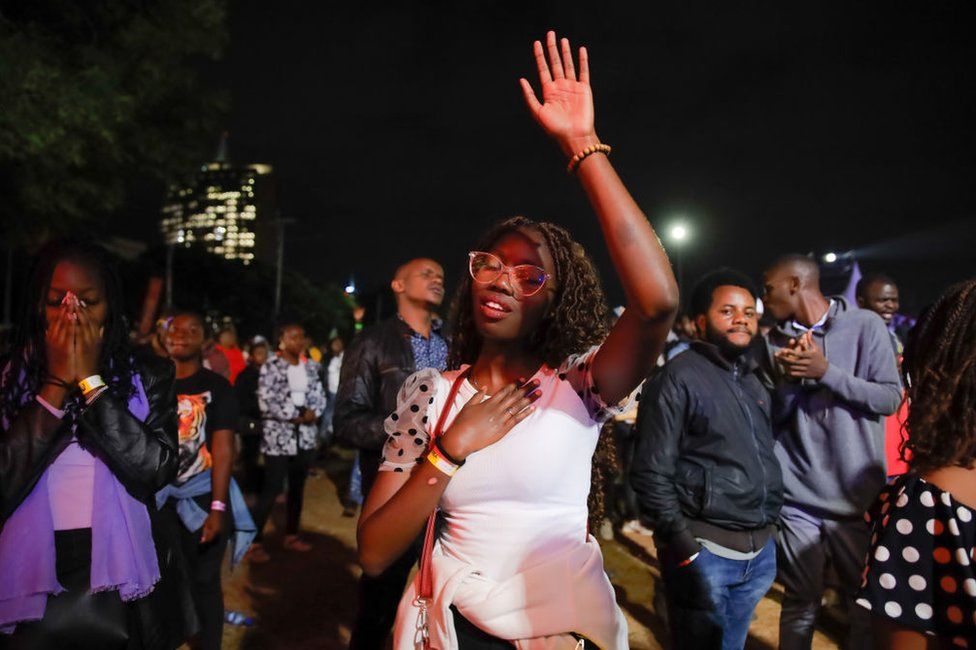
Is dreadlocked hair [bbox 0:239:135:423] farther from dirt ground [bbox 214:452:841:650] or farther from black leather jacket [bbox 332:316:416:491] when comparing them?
dirt ground [bbox 214:452:841:650]

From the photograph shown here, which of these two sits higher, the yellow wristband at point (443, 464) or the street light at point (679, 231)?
the street light at point (679, 231)

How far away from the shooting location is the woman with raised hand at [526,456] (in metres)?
1.59

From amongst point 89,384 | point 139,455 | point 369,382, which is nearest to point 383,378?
point 369,382

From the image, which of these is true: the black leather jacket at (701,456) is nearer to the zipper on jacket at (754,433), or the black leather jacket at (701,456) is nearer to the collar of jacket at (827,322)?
the zipper on jacket at (754,433)

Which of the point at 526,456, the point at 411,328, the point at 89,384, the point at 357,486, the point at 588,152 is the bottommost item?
the point at 357,486

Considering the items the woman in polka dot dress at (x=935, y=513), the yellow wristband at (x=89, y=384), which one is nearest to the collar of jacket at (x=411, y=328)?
the yellow wristband at (x=89, y=384)

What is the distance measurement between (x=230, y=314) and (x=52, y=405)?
162 ft

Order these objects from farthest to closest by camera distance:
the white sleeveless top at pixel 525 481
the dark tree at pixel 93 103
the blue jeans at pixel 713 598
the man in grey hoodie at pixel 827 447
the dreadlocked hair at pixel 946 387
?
1. the dark tree at pixel 93 103
2. the man in grey hoodie at pixel 827 447
3. the blue jeans at pixel 713 598
4. the white sleeveless top at pixel 525 481
5. the dreadlocked hair at pixel 946 387

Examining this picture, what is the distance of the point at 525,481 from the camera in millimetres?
1718

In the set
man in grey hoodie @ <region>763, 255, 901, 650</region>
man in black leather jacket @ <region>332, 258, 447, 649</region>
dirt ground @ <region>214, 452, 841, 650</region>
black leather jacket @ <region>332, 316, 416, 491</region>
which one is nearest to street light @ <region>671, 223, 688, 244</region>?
dirt ground @ <region>214, 452, 841, 650</region>

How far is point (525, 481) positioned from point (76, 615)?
72.3 inches

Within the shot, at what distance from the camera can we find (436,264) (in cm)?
447

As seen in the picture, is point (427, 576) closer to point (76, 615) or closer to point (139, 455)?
point (139, 455)

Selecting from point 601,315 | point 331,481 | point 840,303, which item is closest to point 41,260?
point 601,315
